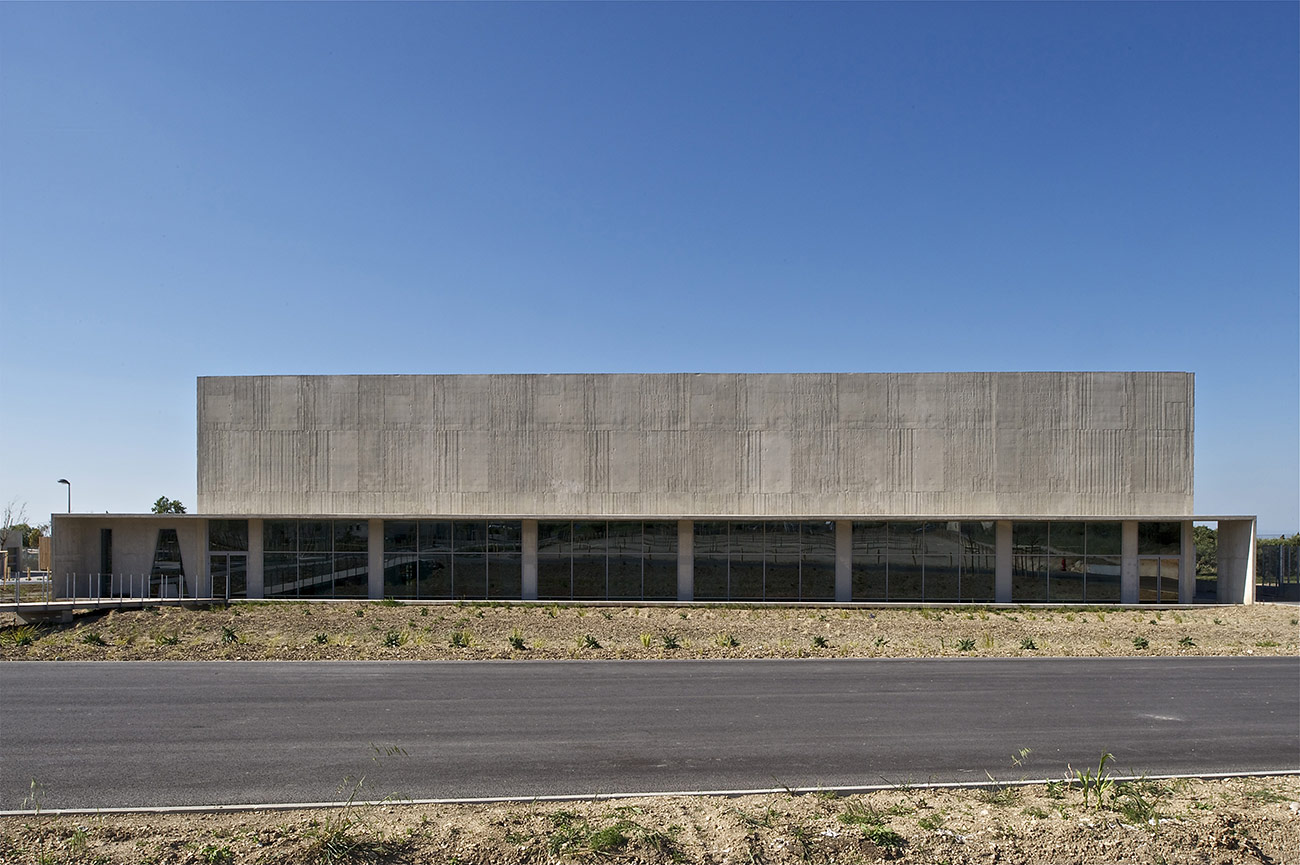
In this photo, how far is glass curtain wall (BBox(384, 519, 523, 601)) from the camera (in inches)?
1175

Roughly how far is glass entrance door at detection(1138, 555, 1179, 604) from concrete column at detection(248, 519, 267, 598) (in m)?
33.3

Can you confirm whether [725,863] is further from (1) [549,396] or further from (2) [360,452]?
(2) [360,452]

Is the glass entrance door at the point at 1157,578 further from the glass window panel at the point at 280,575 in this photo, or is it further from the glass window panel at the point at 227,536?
the glass window panel at the point at 227,536

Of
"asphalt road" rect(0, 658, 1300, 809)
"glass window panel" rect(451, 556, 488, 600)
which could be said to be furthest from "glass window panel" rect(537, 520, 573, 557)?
"asphalt road" rect(0, 658, 1300, 809)

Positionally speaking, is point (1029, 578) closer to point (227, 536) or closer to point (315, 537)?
point (315, 537)

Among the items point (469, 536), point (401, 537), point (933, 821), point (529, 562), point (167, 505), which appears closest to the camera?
point (933, 821)

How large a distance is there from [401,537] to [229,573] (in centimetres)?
675

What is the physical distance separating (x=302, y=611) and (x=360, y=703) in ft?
50.2

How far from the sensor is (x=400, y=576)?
98.3ft

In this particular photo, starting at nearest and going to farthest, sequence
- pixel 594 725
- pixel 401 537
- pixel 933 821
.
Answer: pixel 933 821 → pixel 594 725 → pixel 401 537

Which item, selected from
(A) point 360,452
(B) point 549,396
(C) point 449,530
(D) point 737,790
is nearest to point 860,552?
(B) point 549,396

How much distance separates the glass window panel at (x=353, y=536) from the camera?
3012 cm

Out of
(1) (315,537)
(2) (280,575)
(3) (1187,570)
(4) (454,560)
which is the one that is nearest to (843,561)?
(3) (1187,570)

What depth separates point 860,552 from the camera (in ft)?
97.2
